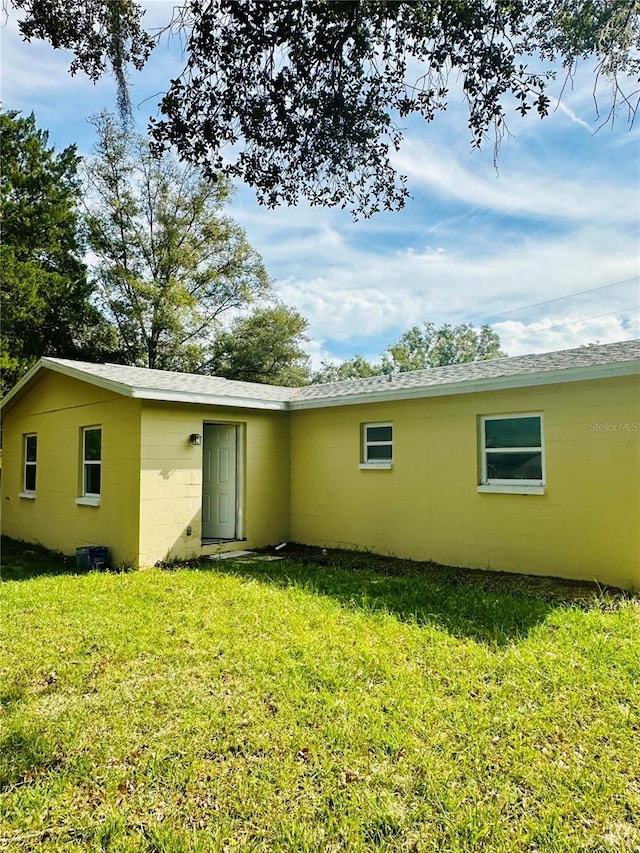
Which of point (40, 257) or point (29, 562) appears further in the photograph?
point (40, 257)

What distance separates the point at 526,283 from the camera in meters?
17.3

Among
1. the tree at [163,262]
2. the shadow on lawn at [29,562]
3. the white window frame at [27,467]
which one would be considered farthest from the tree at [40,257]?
the shadow on lawn at [29,562]

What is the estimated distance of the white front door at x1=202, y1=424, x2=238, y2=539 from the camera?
9812 mm

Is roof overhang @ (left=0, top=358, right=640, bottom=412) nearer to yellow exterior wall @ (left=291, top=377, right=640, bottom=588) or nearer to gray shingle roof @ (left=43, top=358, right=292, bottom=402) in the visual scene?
gray shingle roof @ (left=43, top=358, right=292, bottom=402)

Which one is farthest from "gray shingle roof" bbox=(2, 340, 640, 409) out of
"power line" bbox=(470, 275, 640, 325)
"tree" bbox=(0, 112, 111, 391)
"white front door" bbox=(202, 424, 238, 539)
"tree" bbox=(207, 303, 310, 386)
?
"tree" bbox=(207, 303, 310, 386)

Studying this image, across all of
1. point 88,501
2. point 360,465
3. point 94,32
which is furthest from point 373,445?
point 94,32

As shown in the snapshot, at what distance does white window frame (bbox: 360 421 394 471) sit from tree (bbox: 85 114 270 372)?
14.3 m

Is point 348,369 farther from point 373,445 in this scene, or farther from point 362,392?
point 362,392

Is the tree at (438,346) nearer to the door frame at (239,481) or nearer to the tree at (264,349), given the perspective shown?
the tree at (264,349)

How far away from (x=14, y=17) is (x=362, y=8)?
2187 mm

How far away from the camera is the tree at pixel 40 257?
645 inches

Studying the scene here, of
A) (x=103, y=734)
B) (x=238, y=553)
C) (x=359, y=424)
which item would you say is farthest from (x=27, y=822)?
(x=359, y=424)

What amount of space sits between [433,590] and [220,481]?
5160 millimetres

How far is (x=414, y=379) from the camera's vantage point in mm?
9508
